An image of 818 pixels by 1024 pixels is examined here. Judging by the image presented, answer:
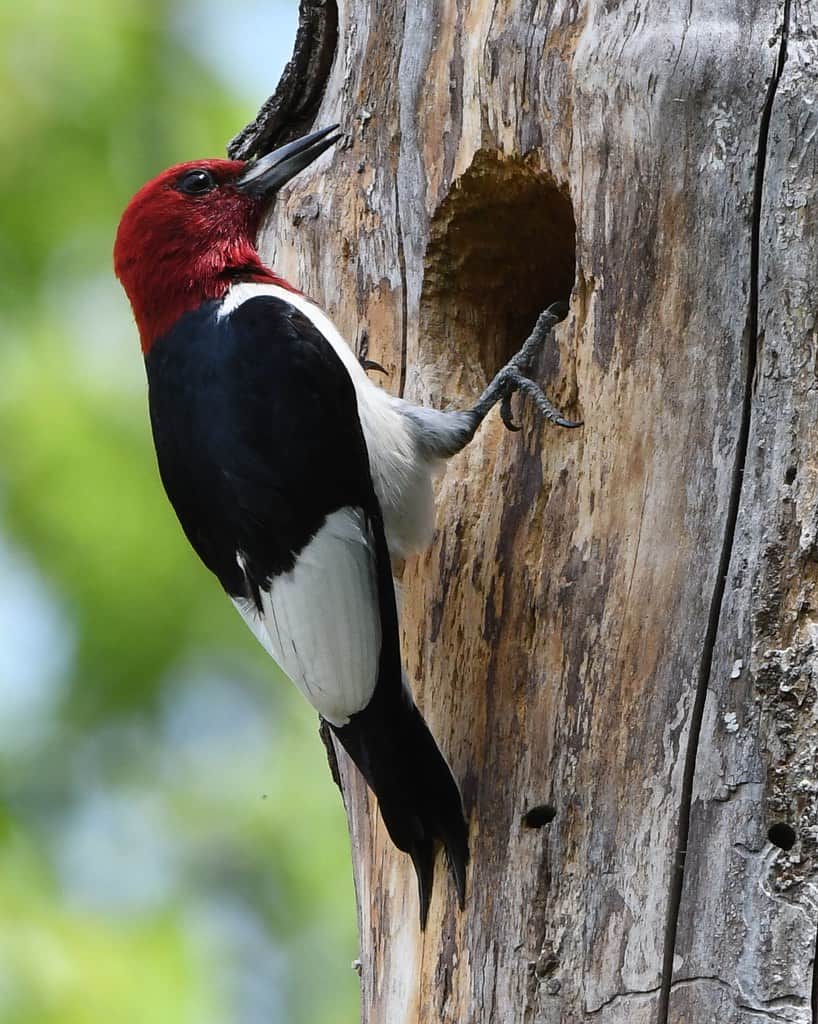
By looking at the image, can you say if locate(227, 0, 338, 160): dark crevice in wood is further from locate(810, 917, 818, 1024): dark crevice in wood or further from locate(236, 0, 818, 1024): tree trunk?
locate(810, 917, 818, 1024): dark crevice in wood

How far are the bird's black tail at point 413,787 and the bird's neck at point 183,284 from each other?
1.11m


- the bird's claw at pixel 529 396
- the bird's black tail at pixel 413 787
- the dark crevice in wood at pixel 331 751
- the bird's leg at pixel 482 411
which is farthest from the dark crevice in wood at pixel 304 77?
the bird's black tail at pixel 413 787

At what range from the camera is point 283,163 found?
343 centimetres

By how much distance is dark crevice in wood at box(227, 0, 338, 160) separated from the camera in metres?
3.52

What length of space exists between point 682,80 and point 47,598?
299cm

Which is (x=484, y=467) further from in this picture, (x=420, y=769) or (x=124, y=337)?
(x=124, y=337)

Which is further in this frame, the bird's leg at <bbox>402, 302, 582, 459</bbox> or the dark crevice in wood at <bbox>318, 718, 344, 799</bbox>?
the dark crevice in wood at <bbox>318, 718, 344, 799</bbox>

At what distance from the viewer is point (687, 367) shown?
2.46 m

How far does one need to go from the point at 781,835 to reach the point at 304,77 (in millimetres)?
2284

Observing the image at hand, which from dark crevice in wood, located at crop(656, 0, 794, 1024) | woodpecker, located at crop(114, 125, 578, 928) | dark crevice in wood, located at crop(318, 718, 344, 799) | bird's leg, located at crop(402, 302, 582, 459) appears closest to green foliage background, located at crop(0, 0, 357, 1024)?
dark crevice in wood, located at crop(318, 718, 344, 799)

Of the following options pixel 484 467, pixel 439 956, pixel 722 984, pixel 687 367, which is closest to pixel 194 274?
pixel 484 467

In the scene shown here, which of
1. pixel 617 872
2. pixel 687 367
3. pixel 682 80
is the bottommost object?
pixel 617 872

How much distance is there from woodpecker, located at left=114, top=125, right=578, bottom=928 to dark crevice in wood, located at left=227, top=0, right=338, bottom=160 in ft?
2.05

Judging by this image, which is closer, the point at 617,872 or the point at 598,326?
the point at 617,872
